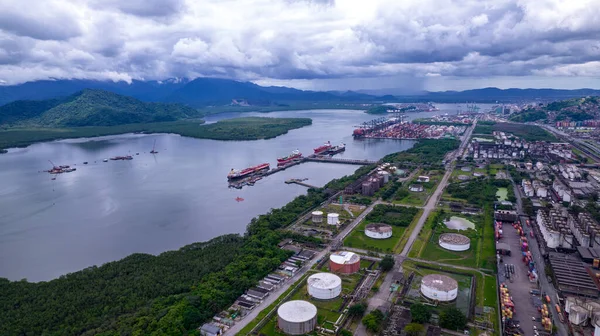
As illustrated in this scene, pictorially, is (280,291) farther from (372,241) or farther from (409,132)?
(409,132)

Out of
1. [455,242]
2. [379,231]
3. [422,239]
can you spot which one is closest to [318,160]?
[379,231]

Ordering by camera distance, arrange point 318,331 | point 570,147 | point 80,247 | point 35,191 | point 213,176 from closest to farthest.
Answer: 1. point 318,331
2. point 80,247
3. point 35,191
4. point 213,176
5. point 570,147

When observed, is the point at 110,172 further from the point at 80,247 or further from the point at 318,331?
the point at 318,331

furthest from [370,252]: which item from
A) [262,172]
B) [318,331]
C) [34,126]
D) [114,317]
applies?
[34,126]

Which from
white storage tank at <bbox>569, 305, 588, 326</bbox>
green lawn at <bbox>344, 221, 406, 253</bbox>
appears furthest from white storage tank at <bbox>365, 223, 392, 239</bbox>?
white storage tank at <bbox>569, 305, 588, 326</bbox>

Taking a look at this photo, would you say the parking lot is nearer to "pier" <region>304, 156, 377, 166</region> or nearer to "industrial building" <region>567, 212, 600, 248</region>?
"industrial building" <region>567, 212, 600, 248</region>
